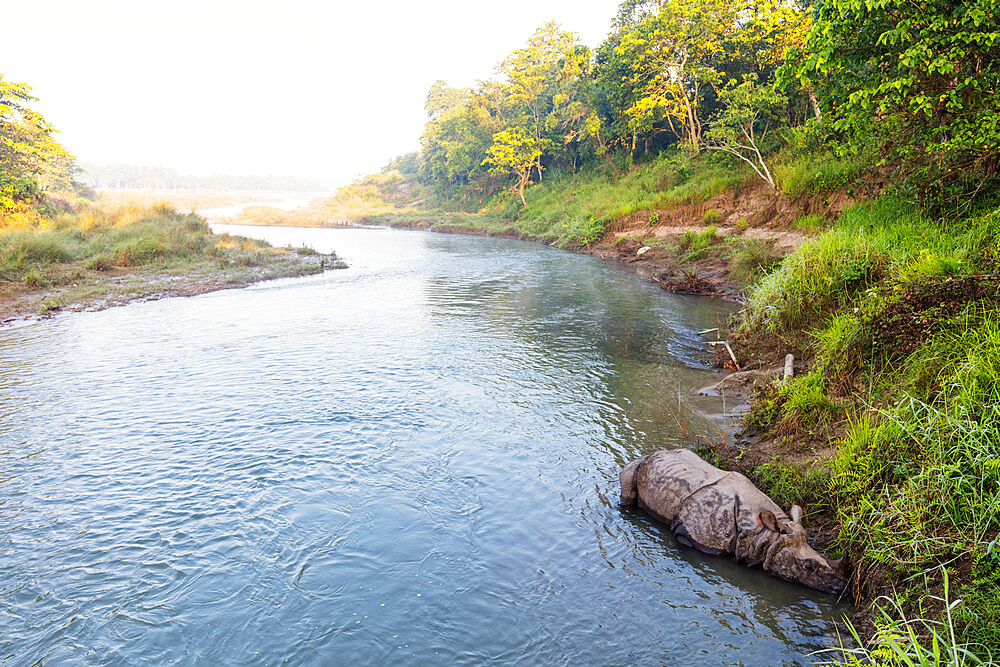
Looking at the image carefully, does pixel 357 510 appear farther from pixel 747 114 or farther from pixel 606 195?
pixel 606 195

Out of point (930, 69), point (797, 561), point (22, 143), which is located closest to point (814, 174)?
point (930, 69)

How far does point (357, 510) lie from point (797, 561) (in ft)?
13.3

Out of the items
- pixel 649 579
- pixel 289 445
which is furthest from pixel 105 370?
pixel 649 579

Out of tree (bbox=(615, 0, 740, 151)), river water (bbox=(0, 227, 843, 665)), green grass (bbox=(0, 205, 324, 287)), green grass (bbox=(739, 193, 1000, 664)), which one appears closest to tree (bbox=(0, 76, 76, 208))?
green grass (bbox=(0, 205, 324, 287))

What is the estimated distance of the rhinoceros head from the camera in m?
4.35

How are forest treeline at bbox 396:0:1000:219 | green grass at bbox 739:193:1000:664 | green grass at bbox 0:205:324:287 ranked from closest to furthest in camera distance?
1. green grass at bbox 739:193:1000:664
2. forest treeline at bbox 396:0:1000:219
3. green grass at bbox 0:205:324:287

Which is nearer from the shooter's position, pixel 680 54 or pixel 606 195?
pixel 680 54

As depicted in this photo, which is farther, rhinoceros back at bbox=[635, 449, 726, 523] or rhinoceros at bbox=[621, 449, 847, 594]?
rhinoceros back at bbox=[635, 449, 726, 523]

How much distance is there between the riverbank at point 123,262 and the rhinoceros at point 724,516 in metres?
15.2

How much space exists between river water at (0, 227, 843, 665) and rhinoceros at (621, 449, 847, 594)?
0.48ft

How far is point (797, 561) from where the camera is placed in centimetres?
→ 443

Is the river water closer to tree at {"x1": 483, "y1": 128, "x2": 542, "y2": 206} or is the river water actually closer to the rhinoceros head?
the rhinoceros head

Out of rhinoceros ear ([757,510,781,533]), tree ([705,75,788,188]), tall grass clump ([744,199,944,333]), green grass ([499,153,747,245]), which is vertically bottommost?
rhinoceros ear ([757,510,781,533])

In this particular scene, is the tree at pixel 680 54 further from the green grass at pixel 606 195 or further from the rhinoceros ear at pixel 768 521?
the rhinoceros ear at pixel 768 521
